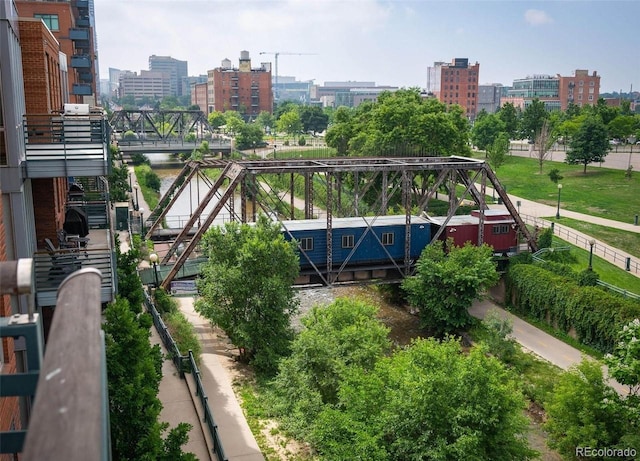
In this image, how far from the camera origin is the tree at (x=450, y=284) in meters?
31.9

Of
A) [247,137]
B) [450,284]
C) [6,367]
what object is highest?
[247,137]

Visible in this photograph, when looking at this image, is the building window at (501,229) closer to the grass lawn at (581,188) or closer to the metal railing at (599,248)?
the metal railing at (599,248)

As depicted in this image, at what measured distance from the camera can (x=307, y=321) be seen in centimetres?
2528

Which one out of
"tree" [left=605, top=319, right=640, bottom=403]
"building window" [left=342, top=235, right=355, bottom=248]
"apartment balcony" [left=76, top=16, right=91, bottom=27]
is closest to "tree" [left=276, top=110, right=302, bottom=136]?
"apartment balcony" [left=76, top=16, right=91, bottom=27]

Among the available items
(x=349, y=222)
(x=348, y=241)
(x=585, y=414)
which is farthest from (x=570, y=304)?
(x=585, y=414)

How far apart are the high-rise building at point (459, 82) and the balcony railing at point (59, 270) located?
185 m

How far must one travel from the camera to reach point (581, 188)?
234ft

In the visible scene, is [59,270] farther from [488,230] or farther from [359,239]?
[488,230]

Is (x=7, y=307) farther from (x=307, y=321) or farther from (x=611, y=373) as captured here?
(x=611, y=373)

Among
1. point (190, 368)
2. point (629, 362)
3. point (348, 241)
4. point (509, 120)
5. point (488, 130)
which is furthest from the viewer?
point (509, 120)

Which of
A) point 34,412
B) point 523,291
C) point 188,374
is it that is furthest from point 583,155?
point 34,412

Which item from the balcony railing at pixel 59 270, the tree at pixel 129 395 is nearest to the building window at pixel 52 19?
the balcony railing at pixel 59 270

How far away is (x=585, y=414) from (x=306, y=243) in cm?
1835

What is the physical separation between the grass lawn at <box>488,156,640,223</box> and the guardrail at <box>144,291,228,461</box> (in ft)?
150
